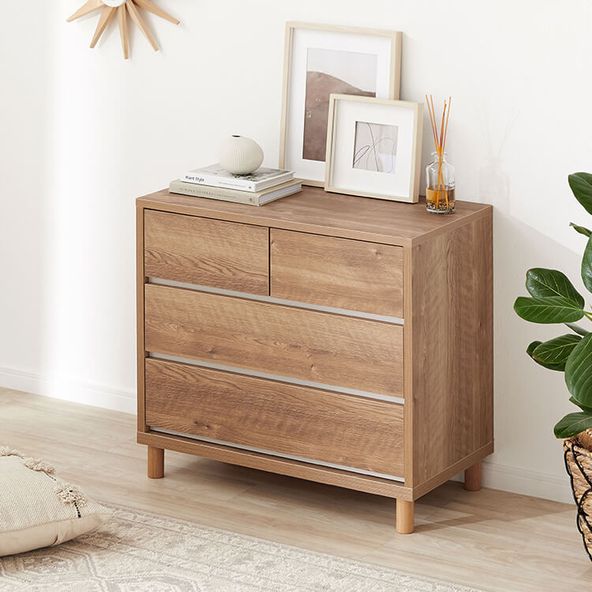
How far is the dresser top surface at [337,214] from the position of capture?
315 cm

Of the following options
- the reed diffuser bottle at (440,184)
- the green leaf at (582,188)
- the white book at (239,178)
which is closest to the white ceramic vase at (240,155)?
the white book at (239,178)

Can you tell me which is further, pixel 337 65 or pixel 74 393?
pixel 74 393

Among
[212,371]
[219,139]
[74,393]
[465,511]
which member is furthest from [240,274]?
[74,393]

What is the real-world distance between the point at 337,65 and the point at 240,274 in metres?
0.66

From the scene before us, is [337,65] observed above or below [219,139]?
above

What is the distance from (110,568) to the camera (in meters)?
3.06

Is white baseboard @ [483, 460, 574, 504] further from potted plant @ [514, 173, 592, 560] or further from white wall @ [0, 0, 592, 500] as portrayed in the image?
potted plant @ [514, 173, 592, 560]

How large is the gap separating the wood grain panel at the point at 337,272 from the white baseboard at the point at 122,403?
2.33 feet

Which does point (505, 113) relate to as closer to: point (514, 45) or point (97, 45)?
point (514, 45)

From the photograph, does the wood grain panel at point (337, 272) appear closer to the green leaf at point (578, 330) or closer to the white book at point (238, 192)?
the white book at point (238, 192)

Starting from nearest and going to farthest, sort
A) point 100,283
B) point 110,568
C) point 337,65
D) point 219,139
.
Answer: point 110,568 < point 337,65 < point 219,139 < point 100,283

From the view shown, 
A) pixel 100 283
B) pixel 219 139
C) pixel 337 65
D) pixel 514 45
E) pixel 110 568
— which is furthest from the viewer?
pixel 100 283

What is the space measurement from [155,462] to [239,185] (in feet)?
2.71

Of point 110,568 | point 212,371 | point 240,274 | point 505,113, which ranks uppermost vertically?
point 505,113
